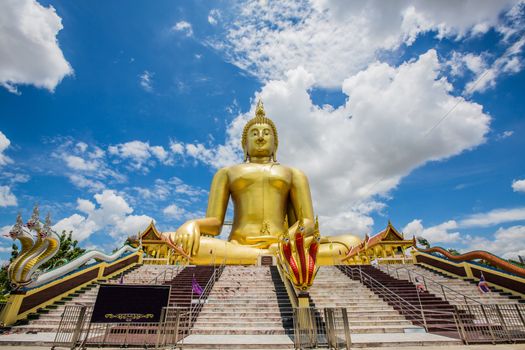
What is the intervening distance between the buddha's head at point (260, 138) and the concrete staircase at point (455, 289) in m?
10.2

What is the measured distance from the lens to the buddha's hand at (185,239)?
534 inches

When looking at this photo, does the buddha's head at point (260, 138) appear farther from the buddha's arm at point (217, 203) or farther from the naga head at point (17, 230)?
the naga head at point (17, 230)

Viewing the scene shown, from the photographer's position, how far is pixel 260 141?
19219 mm

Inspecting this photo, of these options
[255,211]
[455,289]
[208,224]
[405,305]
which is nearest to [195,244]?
[208,224]

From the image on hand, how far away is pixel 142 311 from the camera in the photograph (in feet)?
16.4

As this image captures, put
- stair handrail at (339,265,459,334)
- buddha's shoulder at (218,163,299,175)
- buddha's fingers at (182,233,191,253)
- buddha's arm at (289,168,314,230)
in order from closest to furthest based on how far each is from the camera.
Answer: stair handrail at (339,265,459,334) < buddha's fingers at (182,233,191,253) < buddha's arm at (289,168,314,230) < buddha's shoulder at (218,163,299,175)

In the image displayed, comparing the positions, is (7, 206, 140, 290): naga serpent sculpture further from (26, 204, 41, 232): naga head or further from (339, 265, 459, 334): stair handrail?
(339, 265, 459, 334): stair handrail

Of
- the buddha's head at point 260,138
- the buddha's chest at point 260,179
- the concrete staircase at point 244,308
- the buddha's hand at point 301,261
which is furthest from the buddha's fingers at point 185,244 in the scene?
the buddha's hand at point 301,261

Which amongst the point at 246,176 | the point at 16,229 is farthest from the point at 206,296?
the point at 246,176

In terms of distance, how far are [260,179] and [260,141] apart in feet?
9.79

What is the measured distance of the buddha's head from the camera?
1927 cm

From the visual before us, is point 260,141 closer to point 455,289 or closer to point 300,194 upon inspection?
point 300,194

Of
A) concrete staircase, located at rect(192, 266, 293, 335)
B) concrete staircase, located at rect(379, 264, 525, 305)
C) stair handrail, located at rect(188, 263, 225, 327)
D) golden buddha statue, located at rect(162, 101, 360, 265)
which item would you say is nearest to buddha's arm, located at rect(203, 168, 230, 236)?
golden buddha statue, located at rect(162, 101, 360, 265)

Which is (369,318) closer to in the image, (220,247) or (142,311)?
(142,311)
